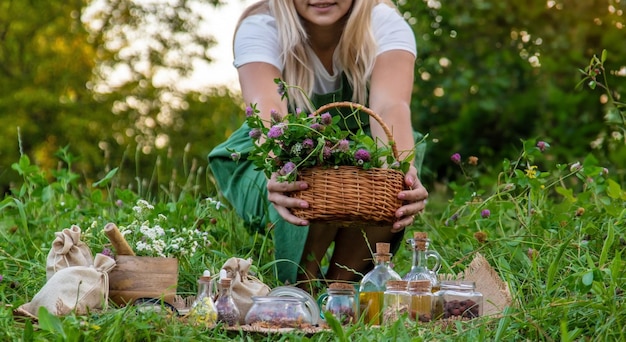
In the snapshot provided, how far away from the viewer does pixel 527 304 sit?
2727mm

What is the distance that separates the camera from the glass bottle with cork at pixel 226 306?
2.58m

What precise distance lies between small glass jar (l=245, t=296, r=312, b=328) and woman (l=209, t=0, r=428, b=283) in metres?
0.70

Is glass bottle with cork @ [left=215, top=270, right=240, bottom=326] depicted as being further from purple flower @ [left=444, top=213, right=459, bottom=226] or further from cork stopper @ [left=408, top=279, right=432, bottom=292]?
purple flower @ [left=444, top=213, right=459, bottom=226]

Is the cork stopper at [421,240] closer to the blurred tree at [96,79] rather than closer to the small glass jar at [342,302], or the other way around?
the small glass jar at [342,302]

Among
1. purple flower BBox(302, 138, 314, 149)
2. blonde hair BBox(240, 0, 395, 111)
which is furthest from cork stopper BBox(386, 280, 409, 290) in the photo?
blonde hair BBox(240, 0, 395, 111)

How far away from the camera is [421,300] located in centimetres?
263

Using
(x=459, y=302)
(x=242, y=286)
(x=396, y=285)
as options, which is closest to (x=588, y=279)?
(x=459, y=302)

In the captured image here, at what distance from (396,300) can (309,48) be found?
4.40 ft

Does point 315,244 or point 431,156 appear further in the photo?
point 431,156

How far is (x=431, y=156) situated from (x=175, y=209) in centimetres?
296

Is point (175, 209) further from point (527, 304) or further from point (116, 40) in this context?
point (116, 40)

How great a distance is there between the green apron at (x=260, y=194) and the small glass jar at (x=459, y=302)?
0.72 meters

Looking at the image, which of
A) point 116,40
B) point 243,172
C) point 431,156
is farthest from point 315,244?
point 116,40

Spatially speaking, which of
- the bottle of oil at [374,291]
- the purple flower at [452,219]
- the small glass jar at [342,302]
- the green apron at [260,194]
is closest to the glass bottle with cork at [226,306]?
the small glass jar at [342,302]
